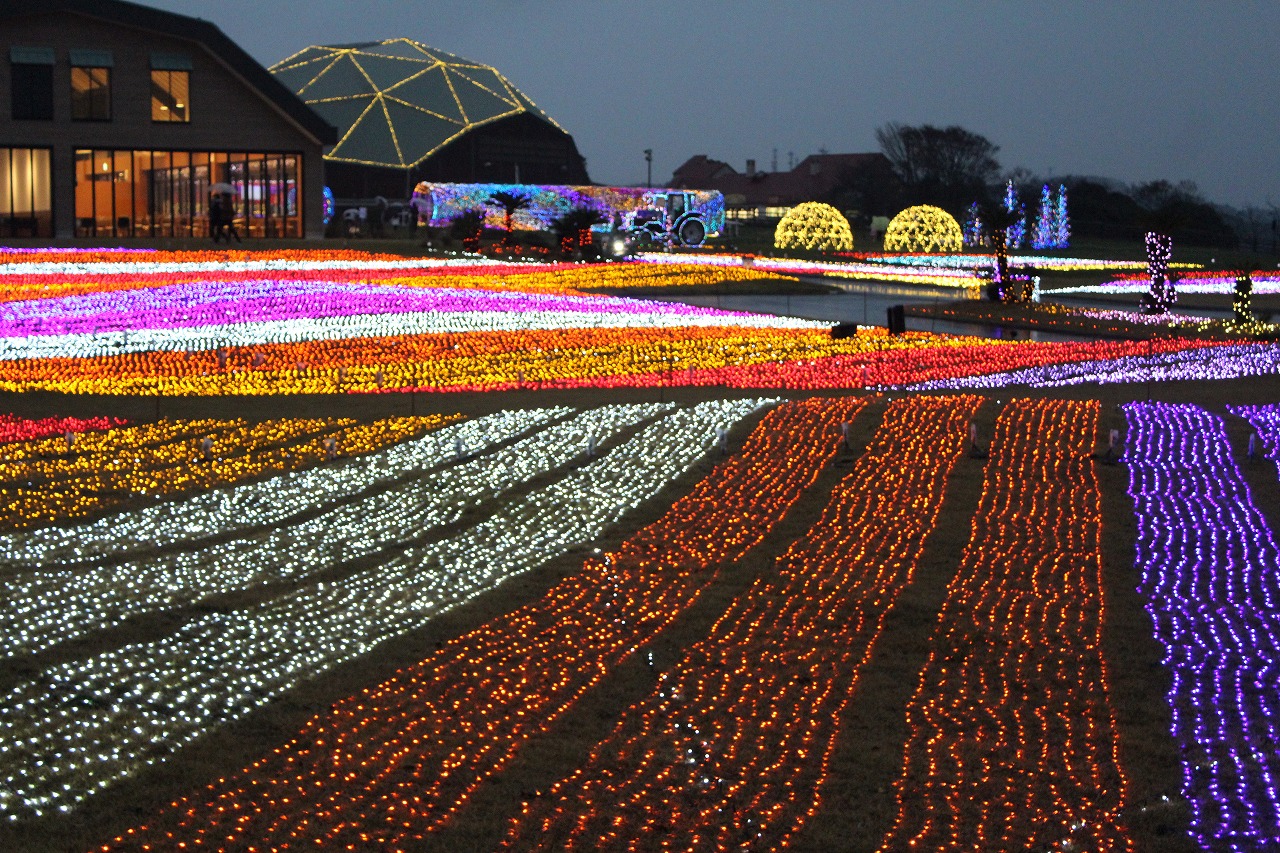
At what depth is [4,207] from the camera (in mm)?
45031

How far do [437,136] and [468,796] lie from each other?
3282 inches

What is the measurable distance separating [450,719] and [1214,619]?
14.2 ft

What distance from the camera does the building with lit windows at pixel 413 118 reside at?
8712 centimetres

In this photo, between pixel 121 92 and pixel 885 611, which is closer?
pixel 885 611

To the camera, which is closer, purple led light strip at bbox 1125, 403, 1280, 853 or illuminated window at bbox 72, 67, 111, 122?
purple led light strip at bbox 1125, 403, 1280, 853

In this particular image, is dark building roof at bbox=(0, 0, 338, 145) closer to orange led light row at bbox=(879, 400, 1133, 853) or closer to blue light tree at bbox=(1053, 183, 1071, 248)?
blue light tree at bbox=(1053, 183, 1071, 248)

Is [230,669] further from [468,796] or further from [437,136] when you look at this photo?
[437,136]

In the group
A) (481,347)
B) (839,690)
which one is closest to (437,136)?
(481,347)

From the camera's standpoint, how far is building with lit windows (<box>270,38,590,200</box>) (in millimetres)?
87125

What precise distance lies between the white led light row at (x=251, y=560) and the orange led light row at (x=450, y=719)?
5.38 feet

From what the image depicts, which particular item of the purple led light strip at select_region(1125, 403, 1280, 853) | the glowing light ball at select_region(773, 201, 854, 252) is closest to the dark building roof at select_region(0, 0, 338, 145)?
the glowing light ball at select_region(773, 201, 854, 252)

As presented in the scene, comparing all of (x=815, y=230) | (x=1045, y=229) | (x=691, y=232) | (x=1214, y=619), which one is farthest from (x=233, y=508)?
(x=1045, y=229)

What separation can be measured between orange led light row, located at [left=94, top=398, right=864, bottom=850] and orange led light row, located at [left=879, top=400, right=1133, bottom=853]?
1565mm

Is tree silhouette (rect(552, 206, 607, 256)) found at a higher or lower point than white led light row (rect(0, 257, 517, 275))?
higher
